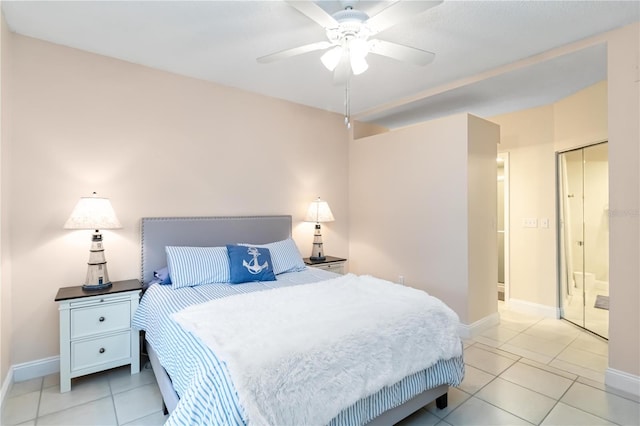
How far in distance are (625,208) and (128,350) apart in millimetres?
4014

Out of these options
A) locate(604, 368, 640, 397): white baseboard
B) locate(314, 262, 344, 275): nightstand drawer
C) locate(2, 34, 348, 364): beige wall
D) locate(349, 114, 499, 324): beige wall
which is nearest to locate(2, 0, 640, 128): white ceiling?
locate(2, 34, 348, 364): beige wall

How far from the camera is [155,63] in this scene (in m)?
3.01

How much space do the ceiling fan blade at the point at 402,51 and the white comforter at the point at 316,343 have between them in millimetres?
1656

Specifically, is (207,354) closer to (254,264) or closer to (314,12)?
(254,264)

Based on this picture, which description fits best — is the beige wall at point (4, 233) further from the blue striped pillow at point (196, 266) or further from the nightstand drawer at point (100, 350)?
the blue striped pillow at point (196, 266)

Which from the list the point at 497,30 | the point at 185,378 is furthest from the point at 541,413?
the point at 497,30

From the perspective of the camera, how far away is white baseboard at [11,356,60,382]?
2.51m

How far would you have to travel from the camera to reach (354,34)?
1.99m

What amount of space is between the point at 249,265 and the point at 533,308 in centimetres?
371

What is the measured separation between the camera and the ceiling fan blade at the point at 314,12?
Result: 167 cm

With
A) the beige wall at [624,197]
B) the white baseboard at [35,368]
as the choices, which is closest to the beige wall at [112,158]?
the white baseboard at [35,368]

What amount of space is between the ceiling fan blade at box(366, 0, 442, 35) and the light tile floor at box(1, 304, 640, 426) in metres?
2.45

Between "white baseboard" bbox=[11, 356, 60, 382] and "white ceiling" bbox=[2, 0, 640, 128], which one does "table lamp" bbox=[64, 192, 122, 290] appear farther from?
"white ceiling" bbox=[2, 0, 640, 128]

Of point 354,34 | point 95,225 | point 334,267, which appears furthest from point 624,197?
point 95,225
